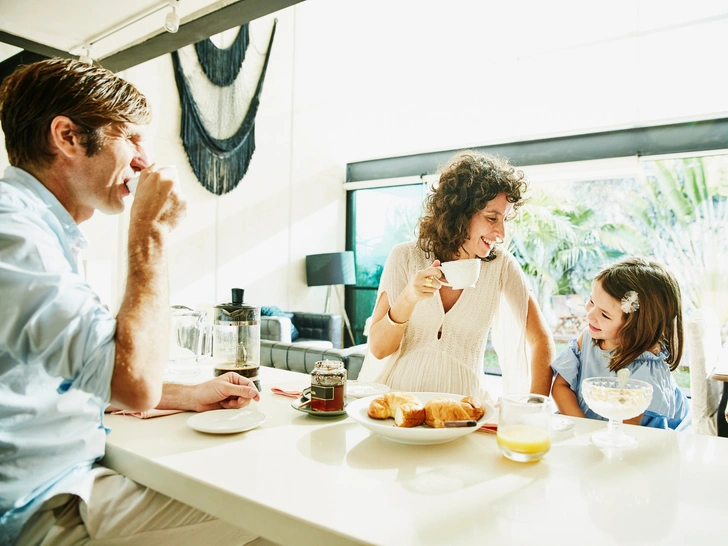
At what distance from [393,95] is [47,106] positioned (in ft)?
20.8

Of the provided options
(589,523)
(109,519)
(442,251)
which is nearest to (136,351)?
(109,519)

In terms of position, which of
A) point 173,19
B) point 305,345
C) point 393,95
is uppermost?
point 393,95

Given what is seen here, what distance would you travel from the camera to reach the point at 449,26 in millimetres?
5668

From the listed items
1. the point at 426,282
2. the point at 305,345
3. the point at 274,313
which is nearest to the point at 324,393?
the point at 426,282

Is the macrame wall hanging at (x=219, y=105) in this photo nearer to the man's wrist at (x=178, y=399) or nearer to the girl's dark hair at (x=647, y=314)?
the man's wrist at (x=178, y=399)

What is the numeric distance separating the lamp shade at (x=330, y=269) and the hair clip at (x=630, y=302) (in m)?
4.80

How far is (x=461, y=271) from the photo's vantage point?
1470 mm

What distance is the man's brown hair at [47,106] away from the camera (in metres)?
1.01

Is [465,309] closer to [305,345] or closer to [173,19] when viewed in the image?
[305,345]

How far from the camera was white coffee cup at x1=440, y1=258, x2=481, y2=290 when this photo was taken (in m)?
1.46

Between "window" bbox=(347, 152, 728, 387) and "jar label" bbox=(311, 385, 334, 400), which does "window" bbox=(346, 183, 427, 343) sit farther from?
"jar label" bbox=(311, 385, 334, 400)

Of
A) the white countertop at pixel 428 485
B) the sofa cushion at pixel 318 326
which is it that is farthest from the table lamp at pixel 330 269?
the white countertop at pixel 428 485

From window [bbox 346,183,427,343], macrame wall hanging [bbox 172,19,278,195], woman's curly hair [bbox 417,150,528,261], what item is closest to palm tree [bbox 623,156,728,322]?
window [bbox 346,183,427,343]

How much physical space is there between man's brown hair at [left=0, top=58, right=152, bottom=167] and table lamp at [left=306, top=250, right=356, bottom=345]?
17.3 ft
